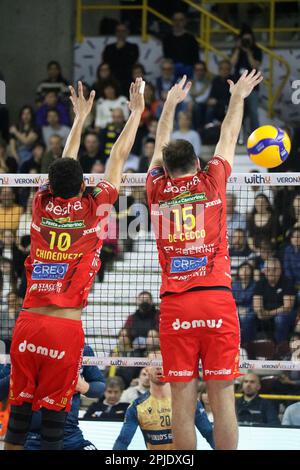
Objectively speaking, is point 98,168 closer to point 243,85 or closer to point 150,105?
point 150,105

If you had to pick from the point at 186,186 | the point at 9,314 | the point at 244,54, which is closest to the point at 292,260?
the point at 9,314

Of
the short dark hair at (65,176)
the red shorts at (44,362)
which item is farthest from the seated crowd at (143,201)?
the short dark hair at (65,176)

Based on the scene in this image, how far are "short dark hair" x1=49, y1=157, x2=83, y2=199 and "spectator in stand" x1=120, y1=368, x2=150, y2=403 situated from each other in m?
4.40

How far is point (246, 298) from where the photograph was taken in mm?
12539

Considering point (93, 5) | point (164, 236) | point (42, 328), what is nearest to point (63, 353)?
point (42, 328)

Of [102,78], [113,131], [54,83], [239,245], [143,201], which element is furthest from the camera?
[54,83]

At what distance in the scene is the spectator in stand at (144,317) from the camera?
11.9 metres

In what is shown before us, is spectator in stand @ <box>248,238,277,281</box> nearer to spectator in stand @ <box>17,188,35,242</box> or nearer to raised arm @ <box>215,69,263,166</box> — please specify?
spectator in stand @ <box>17,188,35,242</box>

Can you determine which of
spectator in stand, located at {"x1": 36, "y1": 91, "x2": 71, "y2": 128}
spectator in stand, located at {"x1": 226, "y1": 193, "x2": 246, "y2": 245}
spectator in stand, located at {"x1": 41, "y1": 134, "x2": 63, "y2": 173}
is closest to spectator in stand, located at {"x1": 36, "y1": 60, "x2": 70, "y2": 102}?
spectator in stand, located at {"x1": 36, "y1": 91, "x2": 71, "y2": 128}

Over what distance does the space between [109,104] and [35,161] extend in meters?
1.94

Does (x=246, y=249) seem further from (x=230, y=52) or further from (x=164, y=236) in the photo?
(x=230, y=52)

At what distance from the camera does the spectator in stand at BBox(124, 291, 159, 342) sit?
1194cm

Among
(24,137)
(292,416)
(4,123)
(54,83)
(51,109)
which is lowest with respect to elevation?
(292,416)

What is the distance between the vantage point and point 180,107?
17906mm
